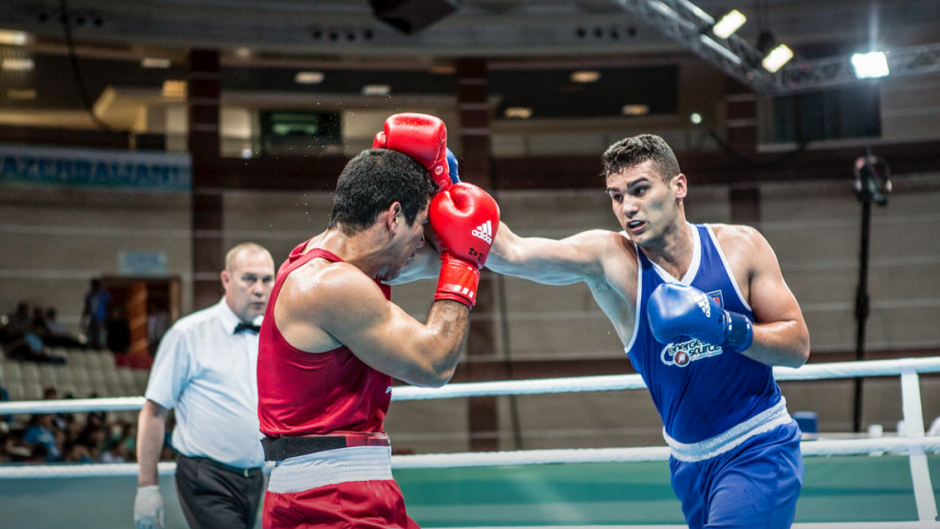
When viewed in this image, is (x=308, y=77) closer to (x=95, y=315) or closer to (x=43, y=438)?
(x=95, y=315)

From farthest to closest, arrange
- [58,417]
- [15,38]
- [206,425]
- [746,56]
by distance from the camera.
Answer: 1. [15,38]
2. [746,56]
3. [58,417]
4. [206,425]

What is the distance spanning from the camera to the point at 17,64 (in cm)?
1038

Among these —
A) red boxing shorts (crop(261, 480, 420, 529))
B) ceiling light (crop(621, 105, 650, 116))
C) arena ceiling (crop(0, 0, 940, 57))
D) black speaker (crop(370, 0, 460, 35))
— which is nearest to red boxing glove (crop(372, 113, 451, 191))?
red boxing shorts (crop(261, 480, 420, 529))

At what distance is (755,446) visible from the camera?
211cm

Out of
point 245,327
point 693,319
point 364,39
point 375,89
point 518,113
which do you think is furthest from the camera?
point 375,89

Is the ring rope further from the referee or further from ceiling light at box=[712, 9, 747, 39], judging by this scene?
ceiling light at box=[712, 9, 747, 39]

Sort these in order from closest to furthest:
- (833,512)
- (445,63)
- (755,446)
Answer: (755,446)
(833,512)
(445,63)

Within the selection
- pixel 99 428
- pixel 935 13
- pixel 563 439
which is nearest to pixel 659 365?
pixel 99 428

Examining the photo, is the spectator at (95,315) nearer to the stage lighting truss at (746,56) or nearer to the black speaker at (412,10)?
the black speaker at (412,10)

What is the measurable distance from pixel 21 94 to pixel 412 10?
5616mm

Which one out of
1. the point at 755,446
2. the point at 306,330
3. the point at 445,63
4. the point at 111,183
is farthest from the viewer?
the point at 445,63

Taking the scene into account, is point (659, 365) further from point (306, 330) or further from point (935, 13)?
point (935, 13)

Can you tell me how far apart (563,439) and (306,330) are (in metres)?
9.55

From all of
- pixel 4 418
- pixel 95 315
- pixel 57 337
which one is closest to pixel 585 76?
pixel 95 315
